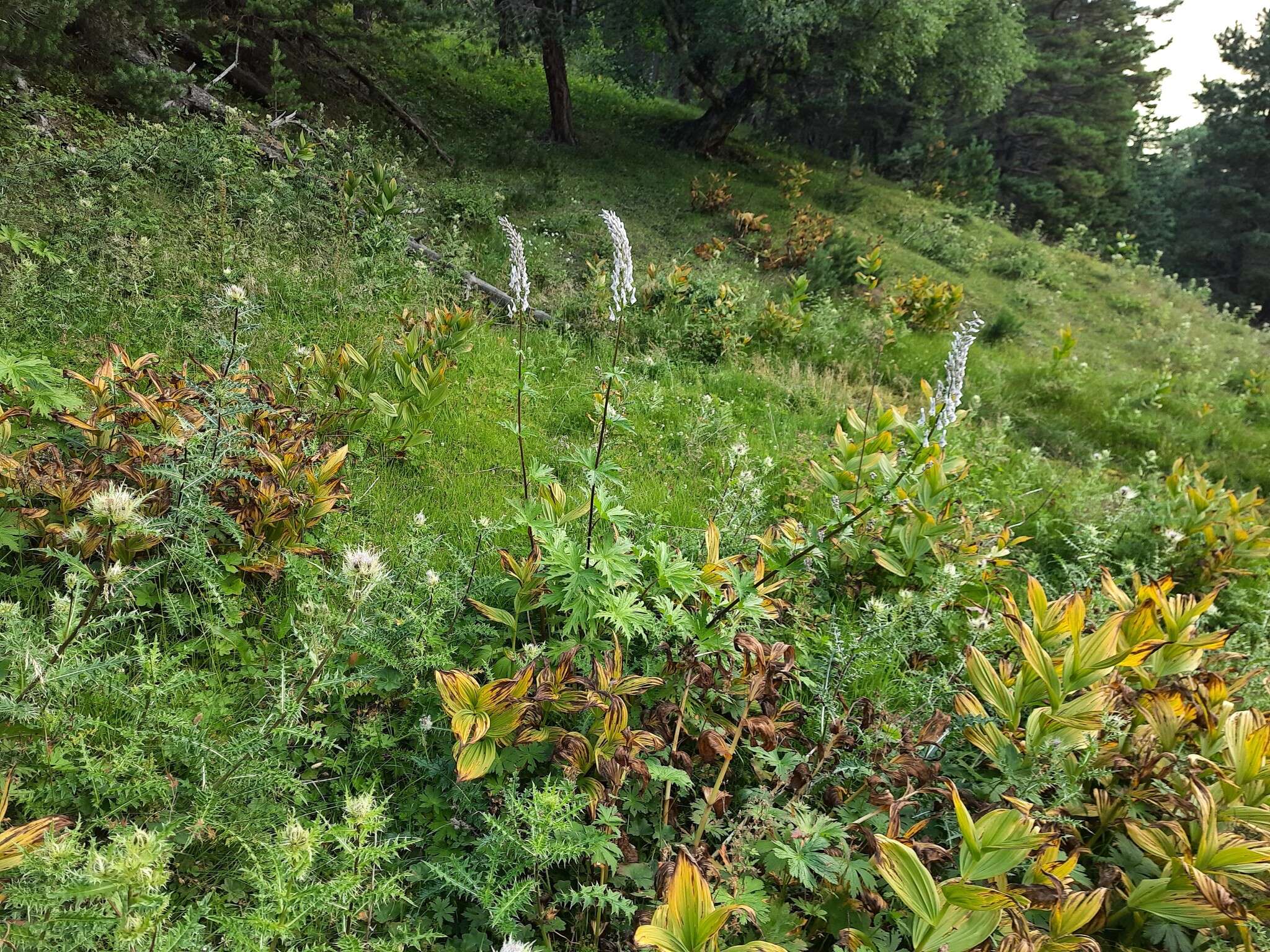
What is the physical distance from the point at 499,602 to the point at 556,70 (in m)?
12.4

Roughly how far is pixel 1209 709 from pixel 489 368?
4428mm

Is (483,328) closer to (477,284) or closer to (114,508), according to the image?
(477,284)

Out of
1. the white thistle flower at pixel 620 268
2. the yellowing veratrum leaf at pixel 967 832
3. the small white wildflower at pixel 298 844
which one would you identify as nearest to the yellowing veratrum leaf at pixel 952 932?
the yellowing veratrum leaf at pixel 967 832

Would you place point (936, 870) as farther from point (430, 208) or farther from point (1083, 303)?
point (1083, 303)

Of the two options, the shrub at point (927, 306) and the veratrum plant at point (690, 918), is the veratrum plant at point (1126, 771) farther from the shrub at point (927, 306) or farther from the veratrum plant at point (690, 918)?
the shrub at point (927, 306)

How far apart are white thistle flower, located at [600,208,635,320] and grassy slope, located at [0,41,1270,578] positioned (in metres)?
0.81

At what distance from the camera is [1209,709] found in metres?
2.27

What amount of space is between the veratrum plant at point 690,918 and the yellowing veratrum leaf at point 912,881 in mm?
354

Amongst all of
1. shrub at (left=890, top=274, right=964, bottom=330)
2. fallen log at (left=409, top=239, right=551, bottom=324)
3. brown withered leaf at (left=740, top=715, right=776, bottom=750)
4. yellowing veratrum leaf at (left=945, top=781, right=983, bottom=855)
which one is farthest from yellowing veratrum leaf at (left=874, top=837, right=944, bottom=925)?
shrub at (left=890, top=274, right=964, bottom=330)

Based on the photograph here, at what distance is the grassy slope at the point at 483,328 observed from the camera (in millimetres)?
3854

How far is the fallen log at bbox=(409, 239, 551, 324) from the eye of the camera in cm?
620

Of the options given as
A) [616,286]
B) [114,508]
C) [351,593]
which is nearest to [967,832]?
[351,593]

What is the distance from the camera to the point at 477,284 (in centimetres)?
633

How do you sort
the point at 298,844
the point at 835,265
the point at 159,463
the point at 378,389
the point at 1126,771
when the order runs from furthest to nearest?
the point at 835,265 < the point at 378,389 < the point at 159,463 < the point at 1126,771 < the point at 298,844
